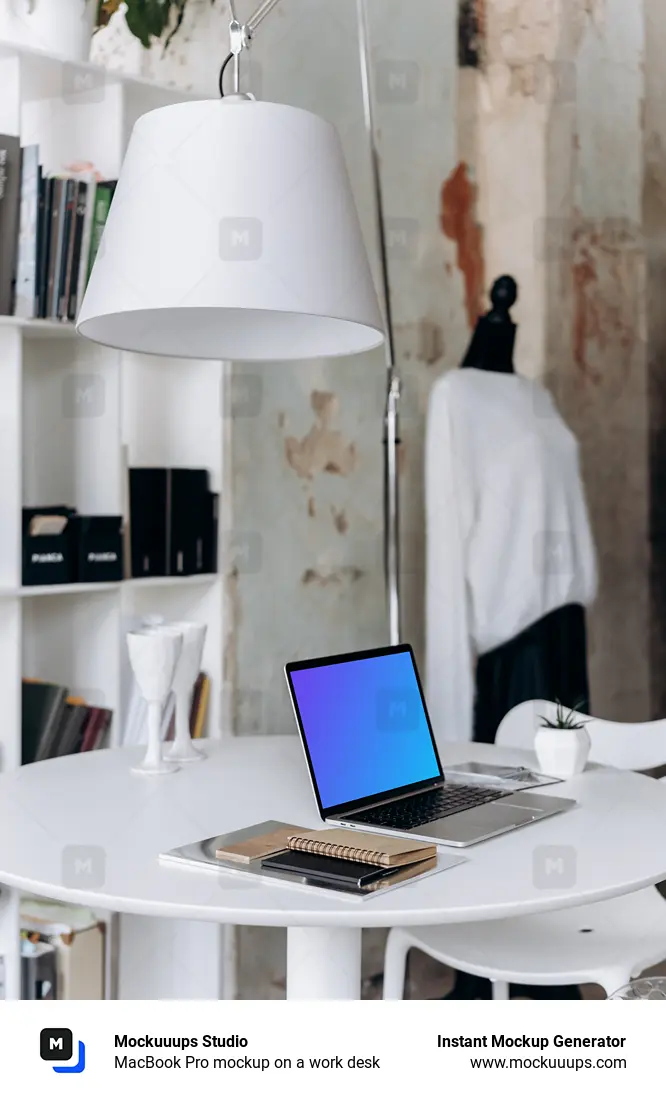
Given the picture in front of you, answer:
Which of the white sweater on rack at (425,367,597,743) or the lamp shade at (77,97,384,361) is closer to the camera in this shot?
the lamp shade at (77,97,384,361)

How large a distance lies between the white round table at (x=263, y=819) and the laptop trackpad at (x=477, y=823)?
0.06 feet

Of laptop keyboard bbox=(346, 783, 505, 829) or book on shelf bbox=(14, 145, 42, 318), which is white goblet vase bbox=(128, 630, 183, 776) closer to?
laptop keyboard bbox=(346, 783, 505, 829)

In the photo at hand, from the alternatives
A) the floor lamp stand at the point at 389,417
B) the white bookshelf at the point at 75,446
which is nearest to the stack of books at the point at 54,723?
the white bookshelf at the point at 75,446

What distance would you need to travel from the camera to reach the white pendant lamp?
1.42 m

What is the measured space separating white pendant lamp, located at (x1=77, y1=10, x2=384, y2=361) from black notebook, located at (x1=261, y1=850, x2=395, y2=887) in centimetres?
61

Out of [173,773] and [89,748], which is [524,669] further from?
[173,773]

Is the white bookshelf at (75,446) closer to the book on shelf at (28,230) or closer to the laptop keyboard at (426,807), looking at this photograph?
the book on shelf at (28,230)

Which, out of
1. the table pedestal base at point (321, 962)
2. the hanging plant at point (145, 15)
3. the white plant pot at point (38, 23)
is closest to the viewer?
the table pedestal base at point (321, 962)

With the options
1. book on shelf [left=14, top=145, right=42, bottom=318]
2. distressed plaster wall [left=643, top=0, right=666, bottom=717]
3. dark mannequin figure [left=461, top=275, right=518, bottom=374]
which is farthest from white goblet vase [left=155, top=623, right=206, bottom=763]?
distressed plaster wall [left=643, top=0, right=666, bottom=717]
